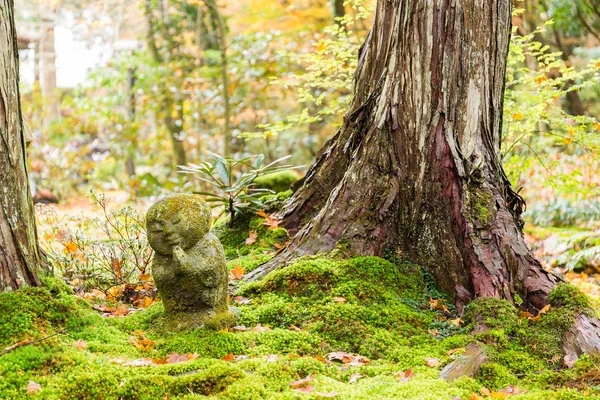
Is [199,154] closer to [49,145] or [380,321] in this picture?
[49,145]

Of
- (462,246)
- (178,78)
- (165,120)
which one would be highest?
(178,78)

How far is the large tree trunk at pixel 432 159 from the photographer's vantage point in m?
4.95

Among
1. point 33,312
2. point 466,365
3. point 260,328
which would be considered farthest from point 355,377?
point 33,312

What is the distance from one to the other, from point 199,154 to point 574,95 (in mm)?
9653

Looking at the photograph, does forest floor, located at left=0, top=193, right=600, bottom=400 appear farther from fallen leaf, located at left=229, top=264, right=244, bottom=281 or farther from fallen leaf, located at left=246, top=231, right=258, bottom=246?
fallen leaf, located at left=246, top=231, right=258, bottom=246

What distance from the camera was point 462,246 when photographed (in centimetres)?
484

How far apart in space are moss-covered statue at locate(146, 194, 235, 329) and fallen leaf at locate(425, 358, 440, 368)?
139 centimetres

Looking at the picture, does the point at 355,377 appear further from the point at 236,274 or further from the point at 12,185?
the point at 12,185

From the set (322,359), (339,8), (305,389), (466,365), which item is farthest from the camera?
(339,8)

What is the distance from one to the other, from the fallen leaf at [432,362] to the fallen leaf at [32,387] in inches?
94.1

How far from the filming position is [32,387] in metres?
3.14

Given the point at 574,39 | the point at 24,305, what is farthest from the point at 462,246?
the point at 574,39

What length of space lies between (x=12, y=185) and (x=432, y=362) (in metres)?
2.98

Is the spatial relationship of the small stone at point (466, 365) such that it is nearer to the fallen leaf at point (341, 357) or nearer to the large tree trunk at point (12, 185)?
the fallen leaf at point (341, 357)
